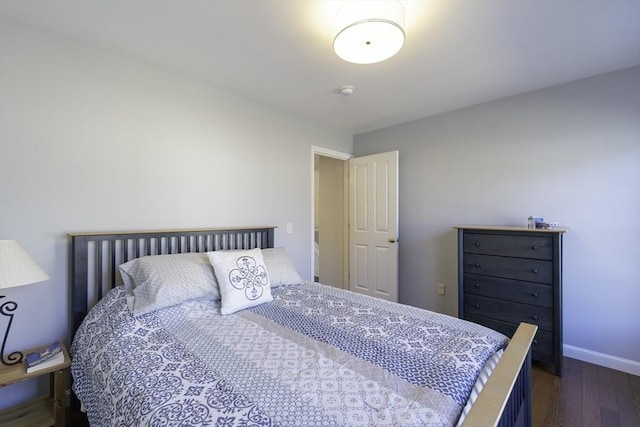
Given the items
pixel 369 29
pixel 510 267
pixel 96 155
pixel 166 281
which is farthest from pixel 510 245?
pixel 96 155

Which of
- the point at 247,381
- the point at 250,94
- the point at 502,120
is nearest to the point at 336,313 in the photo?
the point at 247,381

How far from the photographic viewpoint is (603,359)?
234 centimetres

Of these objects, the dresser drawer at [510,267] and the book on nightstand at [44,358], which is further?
the dresser drawer at [510,267]

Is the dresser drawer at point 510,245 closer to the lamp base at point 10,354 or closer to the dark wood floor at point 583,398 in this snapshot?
the dark wood floor at point 583,398

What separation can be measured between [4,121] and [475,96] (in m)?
3.54

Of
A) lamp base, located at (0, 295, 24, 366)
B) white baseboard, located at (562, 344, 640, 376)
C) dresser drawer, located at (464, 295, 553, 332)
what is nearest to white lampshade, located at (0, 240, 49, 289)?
lamp base, located at (0, 295, 24, 366)

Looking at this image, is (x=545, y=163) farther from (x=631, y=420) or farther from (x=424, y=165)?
(x=631, y=420)

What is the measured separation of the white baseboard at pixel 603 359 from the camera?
223 centimetres

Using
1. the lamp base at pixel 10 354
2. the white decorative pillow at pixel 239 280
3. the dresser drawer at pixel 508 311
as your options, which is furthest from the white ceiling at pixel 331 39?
the dresser drawer at pixel 508 311

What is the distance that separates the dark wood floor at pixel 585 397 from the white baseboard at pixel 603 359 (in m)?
0.04

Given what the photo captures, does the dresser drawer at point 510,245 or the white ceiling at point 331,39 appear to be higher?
the white ceiling at point 331,39

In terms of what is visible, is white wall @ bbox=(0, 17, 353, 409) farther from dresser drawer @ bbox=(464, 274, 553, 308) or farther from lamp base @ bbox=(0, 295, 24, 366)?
dresser drawer @ bbox=(464, 274, 553, 308)

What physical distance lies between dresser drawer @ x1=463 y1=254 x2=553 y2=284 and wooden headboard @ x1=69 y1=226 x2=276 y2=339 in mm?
2228

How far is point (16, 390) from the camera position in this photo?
1677mm
